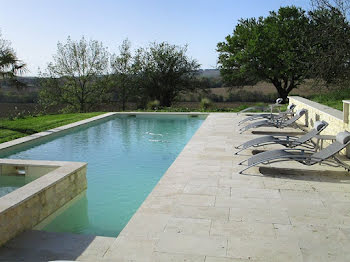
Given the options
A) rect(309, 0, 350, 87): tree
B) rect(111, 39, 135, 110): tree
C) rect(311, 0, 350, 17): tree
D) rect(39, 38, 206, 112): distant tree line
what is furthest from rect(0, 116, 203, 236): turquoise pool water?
rect(111, 39, 135, 110): tree

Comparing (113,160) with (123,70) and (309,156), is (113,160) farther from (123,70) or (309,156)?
(123,70)

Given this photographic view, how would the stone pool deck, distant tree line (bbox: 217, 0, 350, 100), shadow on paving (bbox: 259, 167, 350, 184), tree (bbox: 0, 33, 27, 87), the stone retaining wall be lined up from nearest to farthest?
1. the stone pool deck
2. the stone retaining wall
3. shadow on paving (bbox: 259, 167, 350, 184)
4. tree (bbox: 0, 33, 27, 87)
5. distant tree line (bbox: 217, 0, 350, 100)

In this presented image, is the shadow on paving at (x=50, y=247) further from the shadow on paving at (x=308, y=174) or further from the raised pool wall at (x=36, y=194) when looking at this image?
the shadow on paving at (x=308, y=174)

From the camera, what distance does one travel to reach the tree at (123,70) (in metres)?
24.2

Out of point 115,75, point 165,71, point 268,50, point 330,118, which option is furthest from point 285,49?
point 330,118

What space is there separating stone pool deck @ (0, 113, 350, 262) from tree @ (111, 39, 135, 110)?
19184 mm

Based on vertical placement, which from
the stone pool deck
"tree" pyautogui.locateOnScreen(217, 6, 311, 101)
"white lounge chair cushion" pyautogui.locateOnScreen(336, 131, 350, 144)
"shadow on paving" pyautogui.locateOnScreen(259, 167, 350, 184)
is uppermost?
"tree" pyautogui.locateOnScreen(217, 6, 311, 101)

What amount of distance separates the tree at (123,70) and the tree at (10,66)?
11.4 m

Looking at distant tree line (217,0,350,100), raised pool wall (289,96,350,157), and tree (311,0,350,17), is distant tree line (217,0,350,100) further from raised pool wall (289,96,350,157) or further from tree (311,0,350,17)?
raised pool wall (289,96,350,157)

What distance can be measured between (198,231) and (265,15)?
22.0 metres

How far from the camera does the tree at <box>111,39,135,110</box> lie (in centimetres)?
2419

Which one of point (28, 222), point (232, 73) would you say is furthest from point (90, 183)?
point (232, 73)

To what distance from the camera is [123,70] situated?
962 inches

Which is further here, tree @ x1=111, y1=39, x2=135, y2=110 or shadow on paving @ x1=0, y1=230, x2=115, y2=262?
tree @ x1=111, y1=39, x2=135, y2=110
